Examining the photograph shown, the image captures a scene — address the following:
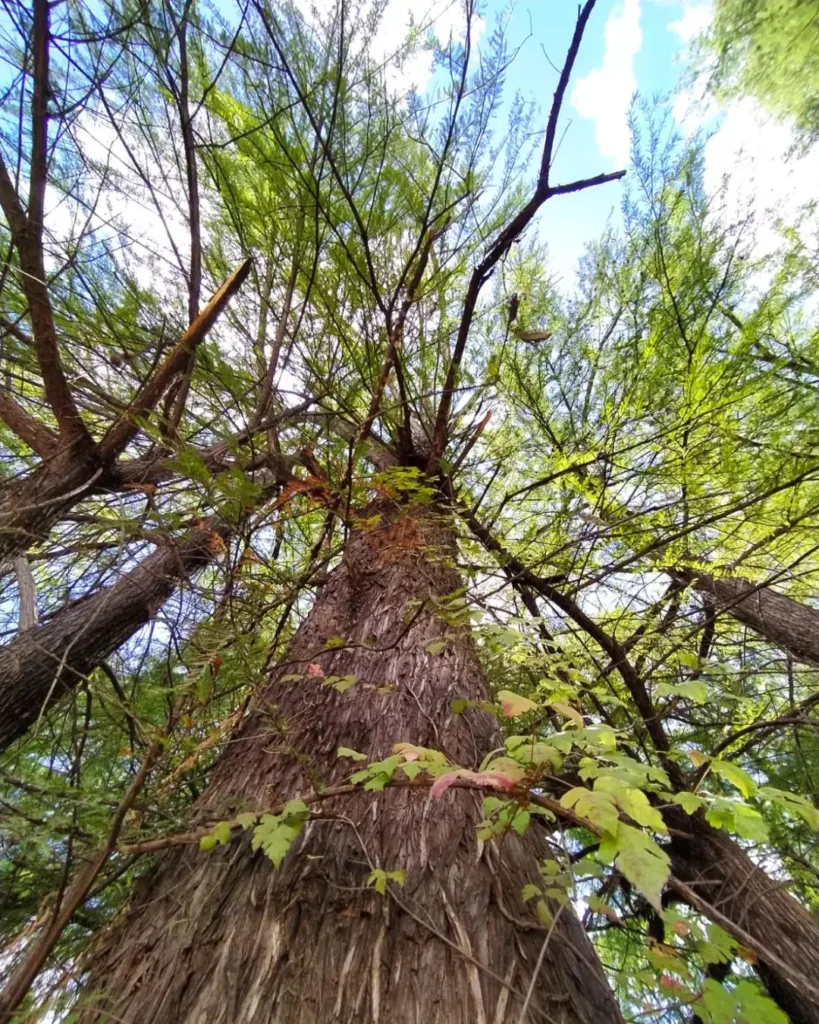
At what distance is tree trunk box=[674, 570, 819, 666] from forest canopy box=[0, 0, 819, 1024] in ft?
0.10

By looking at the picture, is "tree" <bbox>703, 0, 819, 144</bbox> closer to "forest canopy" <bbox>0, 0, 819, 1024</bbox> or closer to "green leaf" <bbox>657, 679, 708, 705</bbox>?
"forest canopy" <bbox>0, 0, 819, 1024</bbox>

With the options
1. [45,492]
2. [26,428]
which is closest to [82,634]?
[45,492]

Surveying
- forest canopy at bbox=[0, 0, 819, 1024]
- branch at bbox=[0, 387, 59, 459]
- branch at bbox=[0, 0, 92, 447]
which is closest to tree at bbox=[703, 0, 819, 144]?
forest canopy at bbox=[0, 0, 819, 1024]

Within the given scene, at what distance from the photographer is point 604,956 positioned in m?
2.91

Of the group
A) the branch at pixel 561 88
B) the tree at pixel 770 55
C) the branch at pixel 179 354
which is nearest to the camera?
the branch at pixel 561 88

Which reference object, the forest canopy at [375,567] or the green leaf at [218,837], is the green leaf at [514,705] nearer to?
the forest canopy at [375,567]

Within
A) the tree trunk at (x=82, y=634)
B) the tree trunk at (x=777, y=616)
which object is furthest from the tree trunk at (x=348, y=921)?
the tree trunk at (x=777, y=616)

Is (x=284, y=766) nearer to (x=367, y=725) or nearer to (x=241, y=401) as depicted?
(x=367, y=725)

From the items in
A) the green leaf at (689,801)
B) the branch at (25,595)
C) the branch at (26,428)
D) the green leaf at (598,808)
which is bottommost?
the green leaf at (598,808)

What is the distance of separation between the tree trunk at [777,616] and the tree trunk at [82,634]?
3060 millimetres

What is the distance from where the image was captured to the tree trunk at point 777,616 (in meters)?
3.41

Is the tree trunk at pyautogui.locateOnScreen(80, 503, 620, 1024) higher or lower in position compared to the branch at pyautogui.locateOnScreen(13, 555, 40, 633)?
lower

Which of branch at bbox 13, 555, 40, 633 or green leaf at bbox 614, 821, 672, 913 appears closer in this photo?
green leaf at bbox 614, 821, 672, 913

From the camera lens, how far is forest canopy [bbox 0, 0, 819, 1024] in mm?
962
